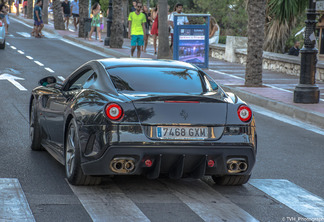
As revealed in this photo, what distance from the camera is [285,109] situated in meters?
14.0

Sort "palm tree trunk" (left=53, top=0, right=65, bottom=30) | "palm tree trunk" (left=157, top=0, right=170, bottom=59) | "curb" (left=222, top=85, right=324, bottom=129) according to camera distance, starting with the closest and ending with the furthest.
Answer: "curb" (left=222, top=85, right=324, bottom=129)
"palm tree trunk" (left=157, top=0, right=170, bottom=59)
"palm tree trunk" (left=53, top=0, right=65, bottom=30)

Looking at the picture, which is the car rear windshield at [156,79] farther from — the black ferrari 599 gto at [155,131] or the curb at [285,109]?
the curb at [285,109]

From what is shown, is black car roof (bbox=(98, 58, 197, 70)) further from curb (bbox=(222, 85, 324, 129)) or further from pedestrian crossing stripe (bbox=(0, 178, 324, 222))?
curb (bbox=(222, 85, 324, 129))

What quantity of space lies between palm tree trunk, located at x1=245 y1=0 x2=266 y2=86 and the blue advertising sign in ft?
13.0

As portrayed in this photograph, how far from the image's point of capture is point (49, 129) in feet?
26.2

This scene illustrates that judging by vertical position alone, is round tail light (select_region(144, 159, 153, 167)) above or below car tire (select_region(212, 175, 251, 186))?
above

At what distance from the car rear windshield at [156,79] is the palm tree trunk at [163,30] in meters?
17.7

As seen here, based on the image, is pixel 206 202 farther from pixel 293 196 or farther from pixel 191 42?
pixel 191 42

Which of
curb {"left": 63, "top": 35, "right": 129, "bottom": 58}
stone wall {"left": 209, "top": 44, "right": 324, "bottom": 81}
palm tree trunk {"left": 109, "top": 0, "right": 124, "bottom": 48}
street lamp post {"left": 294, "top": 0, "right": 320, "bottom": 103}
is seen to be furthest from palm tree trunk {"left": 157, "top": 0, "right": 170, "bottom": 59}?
street lamp post {"left": 294, "top": 0, "right": 320, "bottom": 103}

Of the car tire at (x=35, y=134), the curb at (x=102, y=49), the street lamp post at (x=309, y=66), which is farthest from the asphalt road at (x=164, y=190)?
the curb at (x=102, y=49)

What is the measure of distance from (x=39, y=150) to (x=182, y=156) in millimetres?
2958

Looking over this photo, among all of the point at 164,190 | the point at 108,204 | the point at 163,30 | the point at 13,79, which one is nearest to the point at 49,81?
the point at 164,190

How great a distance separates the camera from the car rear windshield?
6891 millimetres

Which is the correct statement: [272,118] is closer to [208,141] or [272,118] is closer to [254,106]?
[254,106]
